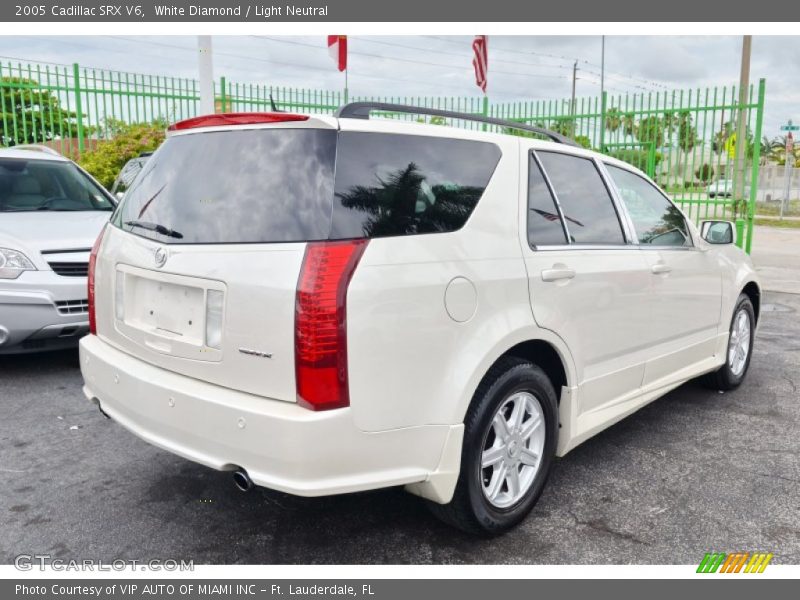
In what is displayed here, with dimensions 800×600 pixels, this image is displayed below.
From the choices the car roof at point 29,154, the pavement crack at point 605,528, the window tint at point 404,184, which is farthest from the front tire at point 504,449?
the car roof at point 29,154

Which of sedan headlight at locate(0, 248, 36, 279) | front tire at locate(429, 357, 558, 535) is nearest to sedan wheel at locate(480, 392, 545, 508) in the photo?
front tire at locate(429, 357, 558, 535)

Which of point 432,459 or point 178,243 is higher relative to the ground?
point 178,243

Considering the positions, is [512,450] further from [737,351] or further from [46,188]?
[46,188]

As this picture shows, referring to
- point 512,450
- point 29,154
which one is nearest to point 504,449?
point 512,450

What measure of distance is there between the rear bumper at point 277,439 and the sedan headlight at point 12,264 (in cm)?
274

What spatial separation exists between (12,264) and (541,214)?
12.7 ft

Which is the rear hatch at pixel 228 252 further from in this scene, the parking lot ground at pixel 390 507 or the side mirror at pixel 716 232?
the side mirror at pixel 716 232

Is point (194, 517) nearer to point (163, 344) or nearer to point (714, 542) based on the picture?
point (163, 344)

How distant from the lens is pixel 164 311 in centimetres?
281

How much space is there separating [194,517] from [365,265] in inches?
61.9

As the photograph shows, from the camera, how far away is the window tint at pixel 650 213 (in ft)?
13.0

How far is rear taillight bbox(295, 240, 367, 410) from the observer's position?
2338 mm
